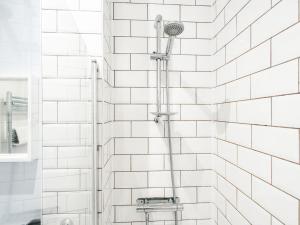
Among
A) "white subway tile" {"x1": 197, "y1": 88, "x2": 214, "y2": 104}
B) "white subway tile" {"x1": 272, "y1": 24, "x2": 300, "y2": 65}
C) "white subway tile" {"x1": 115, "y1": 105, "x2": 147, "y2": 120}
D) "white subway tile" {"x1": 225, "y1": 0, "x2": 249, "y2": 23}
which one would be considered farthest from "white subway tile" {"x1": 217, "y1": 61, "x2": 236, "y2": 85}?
"white subway tile" {"x1": 115, "y1": 105, "x2": 147, "y2": 120}

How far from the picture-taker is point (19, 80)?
0.66m

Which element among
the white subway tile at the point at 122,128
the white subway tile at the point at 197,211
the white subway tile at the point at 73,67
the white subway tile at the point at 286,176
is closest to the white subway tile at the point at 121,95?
the white subway tile at the point at 122,128

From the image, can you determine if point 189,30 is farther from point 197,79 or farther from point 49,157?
point 49,157

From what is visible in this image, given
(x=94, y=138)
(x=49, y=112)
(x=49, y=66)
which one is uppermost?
(x=49, y=66)

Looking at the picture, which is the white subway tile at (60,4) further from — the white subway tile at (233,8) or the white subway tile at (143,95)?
the white subway tile at (233,8)

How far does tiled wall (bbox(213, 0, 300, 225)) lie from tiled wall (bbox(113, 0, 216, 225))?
0.11 m

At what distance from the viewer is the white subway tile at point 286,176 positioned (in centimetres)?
69

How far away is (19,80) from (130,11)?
888 millimetres

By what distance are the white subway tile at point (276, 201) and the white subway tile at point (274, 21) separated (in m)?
0.50

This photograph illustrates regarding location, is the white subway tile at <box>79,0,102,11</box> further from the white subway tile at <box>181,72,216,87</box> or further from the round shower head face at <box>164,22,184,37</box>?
the white subway tile at <box>181,72,216,87</box>

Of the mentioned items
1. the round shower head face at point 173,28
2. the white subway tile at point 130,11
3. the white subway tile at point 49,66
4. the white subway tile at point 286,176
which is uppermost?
the white subway tile at point 130,11

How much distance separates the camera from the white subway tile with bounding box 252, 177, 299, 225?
707mm

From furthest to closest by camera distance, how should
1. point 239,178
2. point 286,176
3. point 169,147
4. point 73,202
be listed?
point 169,147 → point 239,178 → point 73,202 → point 286,176

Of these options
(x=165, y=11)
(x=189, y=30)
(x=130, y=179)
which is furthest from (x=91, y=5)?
(x=130, y=179)
